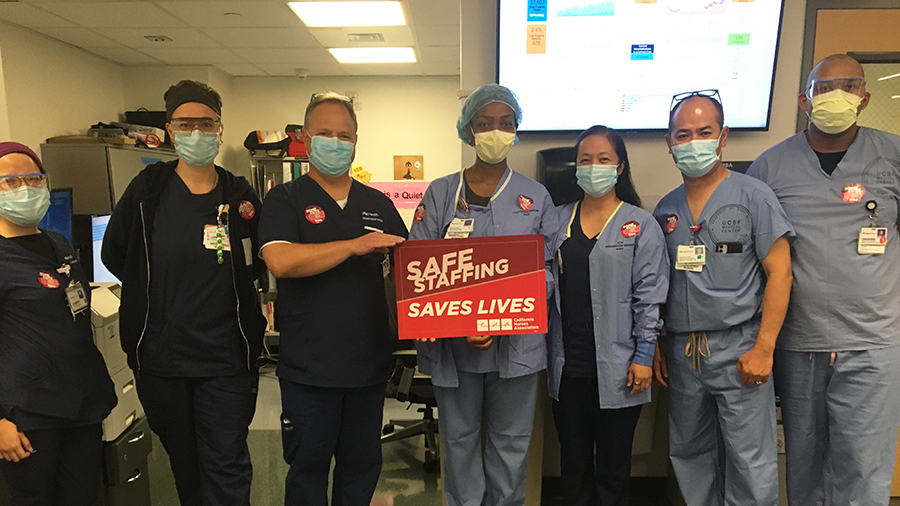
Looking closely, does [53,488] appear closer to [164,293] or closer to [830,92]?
[164,293]

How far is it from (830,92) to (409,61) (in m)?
4.98

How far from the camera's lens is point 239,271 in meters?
1.68

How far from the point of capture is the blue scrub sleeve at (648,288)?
175cm

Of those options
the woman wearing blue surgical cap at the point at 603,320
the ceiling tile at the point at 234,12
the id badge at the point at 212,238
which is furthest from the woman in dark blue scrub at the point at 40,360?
the ceiling tile at the point at 234,12

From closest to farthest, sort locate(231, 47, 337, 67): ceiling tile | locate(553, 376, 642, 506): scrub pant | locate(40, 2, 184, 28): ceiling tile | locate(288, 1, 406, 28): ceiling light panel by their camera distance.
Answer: locate(553, 376, 642, 506): scrub pant → locate(40, 2, 184, 28): ceiling tile → locate(288, 1, 406, 28): ceiling light panel → locate(231, 47, 337, 67): ceiling tile

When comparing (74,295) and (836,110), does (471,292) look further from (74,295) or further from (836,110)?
(836,110)

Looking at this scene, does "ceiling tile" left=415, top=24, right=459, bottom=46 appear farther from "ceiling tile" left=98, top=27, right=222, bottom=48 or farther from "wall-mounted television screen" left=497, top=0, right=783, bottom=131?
"wall-mounted television screen" left=497, top=0, right=783, bottom=131

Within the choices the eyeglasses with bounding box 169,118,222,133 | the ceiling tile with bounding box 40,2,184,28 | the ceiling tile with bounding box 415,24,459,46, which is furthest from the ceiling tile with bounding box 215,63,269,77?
the eyeglasses with bounding box 169,118,222,133

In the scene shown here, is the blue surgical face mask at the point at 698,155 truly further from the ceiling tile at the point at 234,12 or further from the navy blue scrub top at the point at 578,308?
the ceiling tile at the point at 234,12

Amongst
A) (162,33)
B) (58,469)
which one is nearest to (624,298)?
(58,469)

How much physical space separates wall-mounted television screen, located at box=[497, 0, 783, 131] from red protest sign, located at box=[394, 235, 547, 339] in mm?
1059

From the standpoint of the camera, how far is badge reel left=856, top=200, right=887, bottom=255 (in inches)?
68.2

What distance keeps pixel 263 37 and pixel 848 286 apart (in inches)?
199

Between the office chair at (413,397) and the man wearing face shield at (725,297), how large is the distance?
141 centimetres
